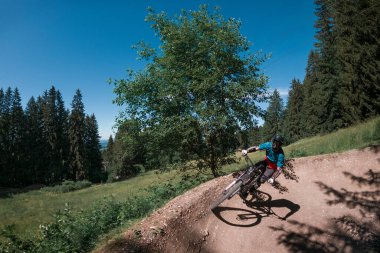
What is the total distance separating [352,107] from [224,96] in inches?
924

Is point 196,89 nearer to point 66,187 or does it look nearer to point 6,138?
point 66,187

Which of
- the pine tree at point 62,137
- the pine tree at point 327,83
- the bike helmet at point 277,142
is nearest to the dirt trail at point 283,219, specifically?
the bike helmet at point 277,142

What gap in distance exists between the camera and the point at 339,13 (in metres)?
31.1

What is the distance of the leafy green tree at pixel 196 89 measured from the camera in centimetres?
1129

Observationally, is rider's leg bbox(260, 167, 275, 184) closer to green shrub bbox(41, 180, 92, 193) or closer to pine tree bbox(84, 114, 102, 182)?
green shrub bbox(41, 180, 92, 193)

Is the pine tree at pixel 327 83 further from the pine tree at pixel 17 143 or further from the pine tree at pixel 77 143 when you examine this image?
the pine tree at pixel 17 143

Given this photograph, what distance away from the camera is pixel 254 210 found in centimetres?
964

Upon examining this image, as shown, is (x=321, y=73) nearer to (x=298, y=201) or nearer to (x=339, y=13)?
(x=339, y=13)

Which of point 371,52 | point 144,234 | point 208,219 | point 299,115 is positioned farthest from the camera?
point 299,115

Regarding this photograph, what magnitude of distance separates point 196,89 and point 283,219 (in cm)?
552

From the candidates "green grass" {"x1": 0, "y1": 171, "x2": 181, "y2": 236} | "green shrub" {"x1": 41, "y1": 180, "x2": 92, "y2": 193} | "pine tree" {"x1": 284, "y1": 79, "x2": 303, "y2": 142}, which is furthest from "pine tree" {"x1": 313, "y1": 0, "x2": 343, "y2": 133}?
"green shrub" {"x1": 41, "y1": 180, "x2": 92, "y2": 193}

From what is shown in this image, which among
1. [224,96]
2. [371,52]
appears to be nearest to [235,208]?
[224,96]

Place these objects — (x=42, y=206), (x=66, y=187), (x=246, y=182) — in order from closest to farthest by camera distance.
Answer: (x=246, y=182) < (x=42, y=206) < (x=66, y=187)

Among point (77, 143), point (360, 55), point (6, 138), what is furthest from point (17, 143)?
point (360, 55)
